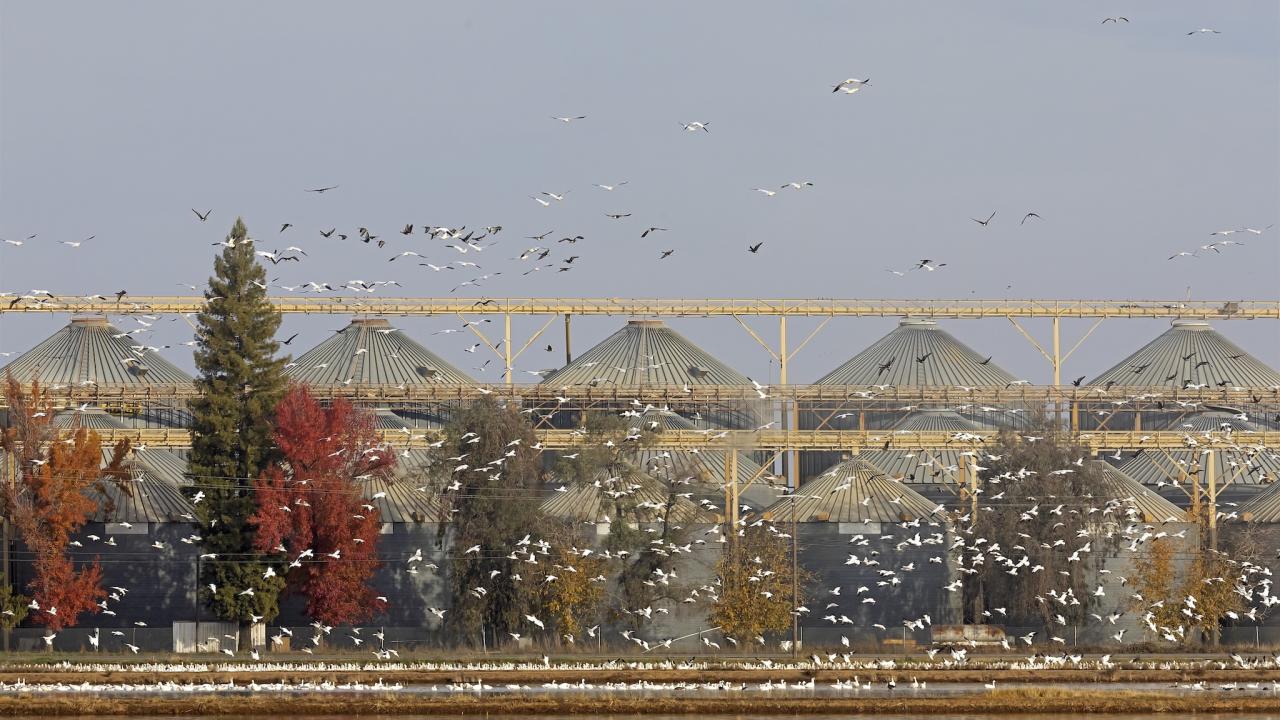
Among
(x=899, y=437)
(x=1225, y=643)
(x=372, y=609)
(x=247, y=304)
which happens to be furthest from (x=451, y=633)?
(x=1225, y=643)

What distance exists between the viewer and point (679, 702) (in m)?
62.4

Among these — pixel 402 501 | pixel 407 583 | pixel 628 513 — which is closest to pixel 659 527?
pixel 628 513

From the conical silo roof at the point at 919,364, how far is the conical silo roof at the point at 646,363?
5.68m

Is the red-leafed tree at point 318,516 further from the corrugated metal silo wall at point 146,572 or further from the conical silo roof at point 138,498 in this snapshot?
the corrugated metal silo wall at point 146,572

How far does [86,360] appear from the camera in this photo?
4208 inches

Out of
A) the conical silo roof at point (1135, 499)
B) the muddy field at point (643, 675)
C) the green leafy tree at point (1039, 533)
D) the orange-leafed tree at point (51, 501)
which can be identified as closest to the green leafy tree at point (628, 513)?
the green leafy tree at point (1039, 533)

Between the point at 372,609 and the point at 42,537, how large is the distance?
1151 centimetres

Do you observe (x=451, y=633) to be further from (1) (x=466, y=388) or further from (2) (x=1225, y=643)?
(2) (x=1225, y=643)

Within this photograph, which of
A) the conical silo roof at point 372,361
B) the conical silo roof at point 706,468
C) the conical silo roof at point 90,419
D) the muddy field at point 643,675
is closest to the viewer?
the muddy field at point 643,675

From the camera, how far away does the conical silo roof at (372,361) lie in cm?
10844

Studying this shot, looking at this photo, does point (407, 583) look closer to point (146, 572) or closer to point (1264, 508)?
point (146, 572)

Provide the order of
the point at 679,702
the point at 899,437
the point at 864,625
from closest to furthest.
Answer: the point at 679,702
the point at 864,625
the point at 899,437

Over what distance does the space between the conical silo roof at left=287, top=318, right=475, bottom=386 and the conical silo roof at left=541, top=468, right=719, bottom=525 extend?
17.6 m

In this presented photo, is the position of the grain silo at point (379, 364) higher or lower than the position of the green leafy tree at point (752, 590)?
higher
